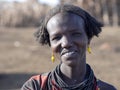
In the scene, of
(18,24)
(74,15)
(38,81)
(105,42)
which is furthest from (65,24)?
(18,24)

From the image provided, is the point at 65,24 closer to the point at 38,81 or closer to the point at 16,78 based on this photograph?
the point at 38,81

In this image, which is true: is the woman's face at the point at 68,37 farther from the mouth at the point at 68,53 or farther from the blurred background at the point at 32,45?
the blurred background at the point at 32,45

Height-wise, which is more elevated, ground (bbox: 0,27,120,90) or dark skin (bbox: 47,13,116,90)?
dark skin (bbox: 47,13,116,90)

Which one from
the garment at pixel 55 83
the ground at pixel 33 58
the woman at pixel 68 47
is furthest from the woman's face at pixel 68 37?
the ground at pixel 33 58

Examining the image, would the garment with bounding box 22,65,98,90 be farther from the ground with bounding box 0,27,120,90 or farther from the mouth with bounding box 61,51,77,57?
the ground with bounding box 0,27,120,90

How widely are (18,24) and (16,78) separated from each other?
986 centimetres

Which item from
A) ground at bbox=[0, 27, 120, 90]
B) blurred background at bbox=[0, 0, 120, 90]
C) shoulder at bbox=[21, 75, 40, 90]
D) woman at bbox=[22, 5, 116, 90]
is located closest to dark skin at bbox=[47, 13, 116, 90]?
woman at bbox=[22, 5, 116, 90]

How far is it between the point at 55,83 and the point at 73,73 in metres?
0.13

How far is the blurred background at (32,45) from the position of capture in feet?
39.4

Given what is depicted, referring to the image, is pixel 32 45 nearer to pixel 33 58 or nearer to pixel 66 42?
pixel 33 58

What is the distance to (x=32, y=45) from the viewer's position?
16609mm

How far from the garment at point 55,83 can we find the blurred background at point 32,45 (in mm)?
5415

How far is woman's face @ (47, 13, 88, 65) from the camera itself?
276cm

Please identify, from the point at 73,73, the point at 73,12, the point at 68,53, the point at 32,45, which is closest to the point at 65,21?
the point at 73,12
